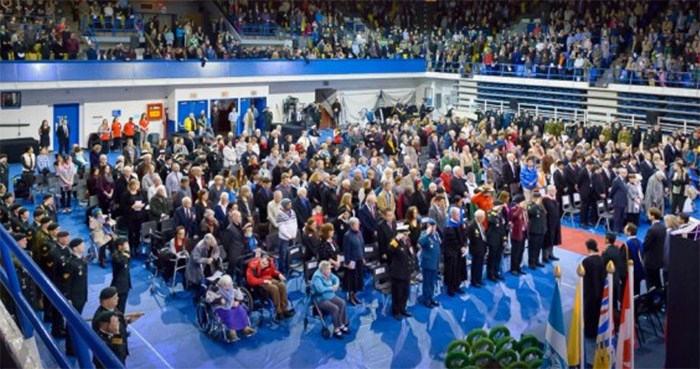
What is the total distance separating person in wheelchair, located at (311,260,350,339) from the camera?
10.4 metres

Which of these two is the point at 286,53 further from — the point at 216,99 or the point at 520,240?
the point at 520,240

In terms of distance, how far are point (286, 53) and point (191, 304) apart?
22.3 meters

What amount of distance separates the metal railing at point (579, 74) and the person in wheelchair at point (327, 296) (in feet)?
70.2

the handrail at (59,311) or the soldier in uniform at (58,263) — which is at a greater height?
the handrail at (59,311)

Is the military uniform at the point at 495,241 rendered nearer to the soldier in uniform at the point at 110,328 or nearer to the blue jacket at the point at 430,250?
the blue jacket at the point at 430,250

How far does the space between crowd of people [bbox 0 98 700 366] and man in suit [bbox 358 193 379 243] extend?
0.03m

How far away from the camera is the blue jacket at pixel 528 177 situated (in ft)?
55.9

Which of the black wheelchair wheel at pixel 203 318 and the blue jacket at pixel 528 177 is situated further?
the blue jacket at pixel 528 177

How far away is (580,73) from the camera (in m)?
30.8

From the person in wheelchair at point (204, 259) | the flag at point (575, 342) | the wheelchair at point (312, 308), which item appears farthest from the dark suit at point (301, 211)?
the flag at point (575, 342)

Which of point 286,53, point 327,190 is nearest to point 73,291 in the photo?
point 327,190

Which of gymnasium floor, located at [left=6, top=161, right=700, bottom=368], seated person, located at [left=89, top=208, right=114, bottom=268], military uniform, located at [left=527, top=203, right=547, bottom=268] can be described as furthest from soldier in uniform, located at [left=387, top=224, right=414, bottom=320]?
seated person, located at [left=89, top=208, right=114, bottom=268]

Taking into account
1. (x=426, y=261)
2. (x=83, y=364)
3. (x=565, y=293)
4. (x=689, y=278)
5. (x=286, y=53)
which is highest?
(x=286, y=53)

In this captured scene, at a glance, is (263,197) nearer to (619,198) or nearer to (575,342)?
(575,342)
